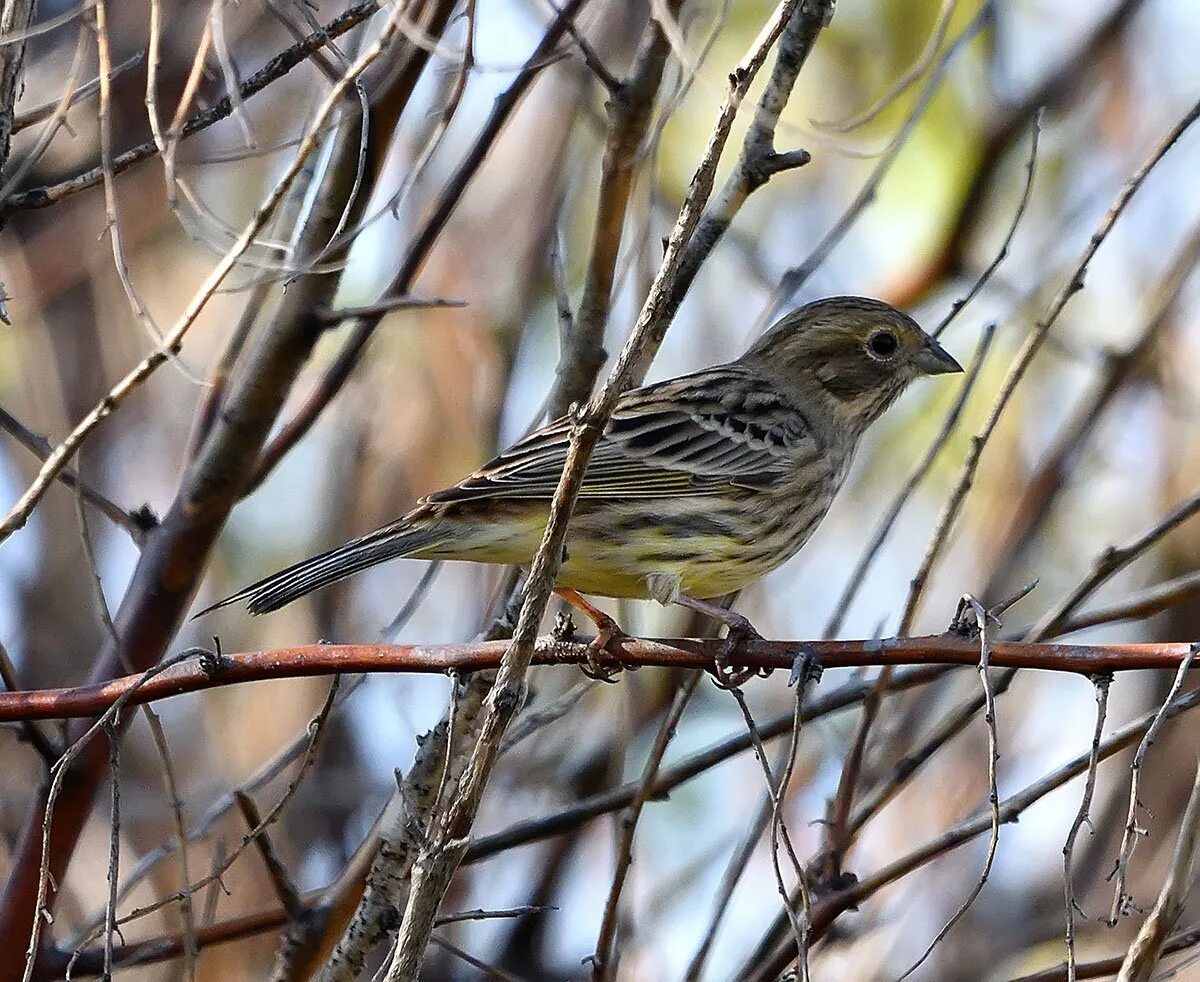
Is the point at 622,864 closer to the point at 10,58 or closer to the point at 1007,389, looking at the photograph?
the point at 1007,389

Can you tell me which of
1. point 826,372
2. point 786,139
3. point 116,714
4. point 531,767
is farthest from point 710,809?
point 116,714

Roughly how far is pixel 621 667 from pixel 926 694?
2.61 meters

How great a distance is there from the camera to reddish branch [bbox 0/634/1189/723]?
9.88 feet

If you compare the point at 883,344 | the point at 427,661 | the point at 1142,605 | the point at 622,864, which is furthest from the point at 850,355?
the point at 427,661

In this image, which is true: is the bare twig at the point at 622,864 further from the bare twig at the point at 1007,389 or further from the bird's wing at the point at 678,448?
the bird's wing at the point at 678,448

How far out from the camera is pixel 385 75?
4.69m

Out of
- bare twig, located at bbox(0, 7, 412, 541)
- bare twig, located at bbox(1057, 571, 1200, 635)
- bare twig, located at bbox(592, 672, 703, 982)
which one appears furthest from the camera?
bare twig, located at bbox(1057, 571, 1200, 635)

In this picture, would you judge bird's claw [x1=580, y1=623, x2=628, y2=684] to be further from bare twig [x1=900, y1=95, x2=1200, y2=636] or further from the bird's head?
the bird's head

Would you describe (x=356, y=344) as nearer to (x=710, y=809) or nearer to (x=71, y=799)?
(x=71, y=799)

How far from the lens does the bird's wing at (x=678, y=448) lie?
489 centimetres

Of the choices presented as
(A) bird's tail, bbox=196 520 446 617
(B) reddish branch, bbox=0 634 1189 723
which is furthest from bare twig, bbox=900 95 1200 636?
(A) bird's tail, bbox=196 520 446 617

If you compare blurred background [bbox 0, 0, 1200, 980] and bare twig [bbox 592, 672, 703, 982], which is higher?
blurred background [bbox 0, 0, 1200, 980]

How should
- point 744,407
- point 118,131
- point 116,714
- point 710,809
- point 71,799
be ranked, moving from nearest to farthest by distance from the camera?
point 116,714, point 71,799, point 744,407, point 118,131, point 710,809

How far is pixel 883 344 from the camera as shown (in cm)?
635
